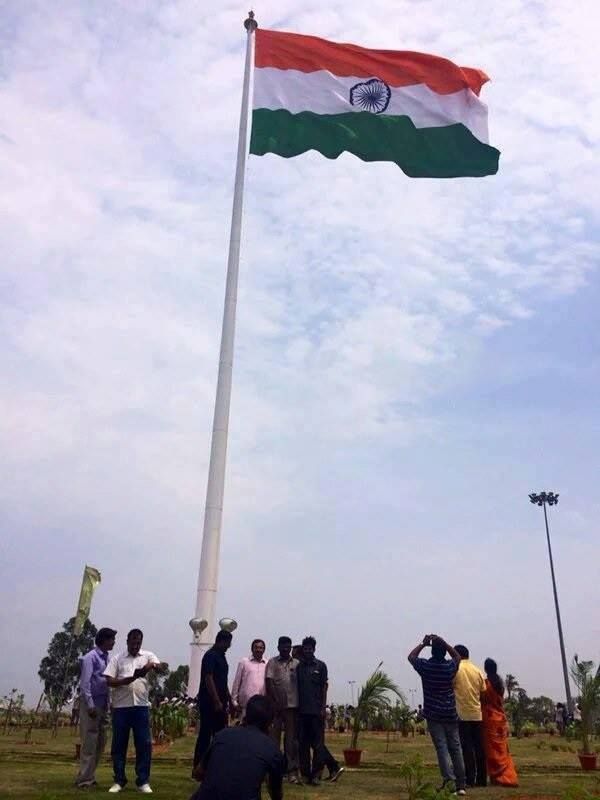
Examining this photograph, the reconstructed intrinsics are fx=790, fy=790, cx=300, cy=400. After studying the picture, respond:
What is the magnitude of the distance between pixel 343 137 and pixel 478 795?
39.5 feet

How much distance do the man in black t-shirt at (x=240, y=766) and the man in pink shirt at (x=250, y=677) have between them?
4437mm

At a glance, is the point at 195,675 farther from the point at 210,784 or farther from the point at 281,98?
the point at 281,98

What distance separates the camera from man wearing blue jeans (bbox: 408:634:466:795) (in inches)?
312

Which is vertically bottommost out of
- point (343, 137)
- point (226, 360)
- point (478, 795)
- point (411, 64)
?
point (478, 795)

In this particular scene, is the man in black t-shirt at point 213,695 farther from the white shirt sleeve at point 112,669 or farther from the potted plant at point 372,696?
the potted plant at point 372,696

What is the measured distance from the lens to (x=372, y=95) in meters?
16.2

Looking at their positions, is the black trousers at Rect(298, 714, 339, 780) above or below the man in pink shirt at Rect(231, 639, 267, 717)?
below

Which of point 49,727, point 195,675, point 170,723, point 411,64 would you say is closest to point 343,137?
point 411,64

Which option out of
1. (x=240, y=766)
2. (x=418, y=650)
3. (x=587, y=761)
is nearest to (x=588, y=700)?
A: (x=587, y=761)

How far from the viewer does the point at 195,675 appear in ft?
39.5

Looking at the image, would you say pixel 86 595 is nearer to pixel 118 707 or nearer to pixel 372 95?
pixel 118 707

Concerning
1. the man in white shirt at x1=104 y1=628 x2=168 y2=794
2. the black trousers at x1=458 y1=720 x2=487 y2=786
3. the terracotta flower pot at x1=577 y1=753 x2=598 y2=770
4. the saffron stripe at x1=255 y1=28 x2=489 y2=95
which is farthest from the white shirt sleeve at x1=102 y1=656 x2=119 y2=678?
the saffron stripe at x1=255 y1=28 x2=489 y2=95

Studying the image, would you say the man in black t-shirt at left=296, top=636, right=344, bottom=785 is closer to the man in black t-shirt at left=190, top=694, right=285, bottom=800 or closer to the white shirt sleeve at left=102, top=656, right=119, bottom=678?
the white shirt sleeve at left=102, top=656, right=119, bottom=678

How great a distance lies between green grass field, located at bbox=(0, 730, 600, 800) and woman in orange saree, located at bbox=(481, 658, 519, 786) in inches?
10.2
